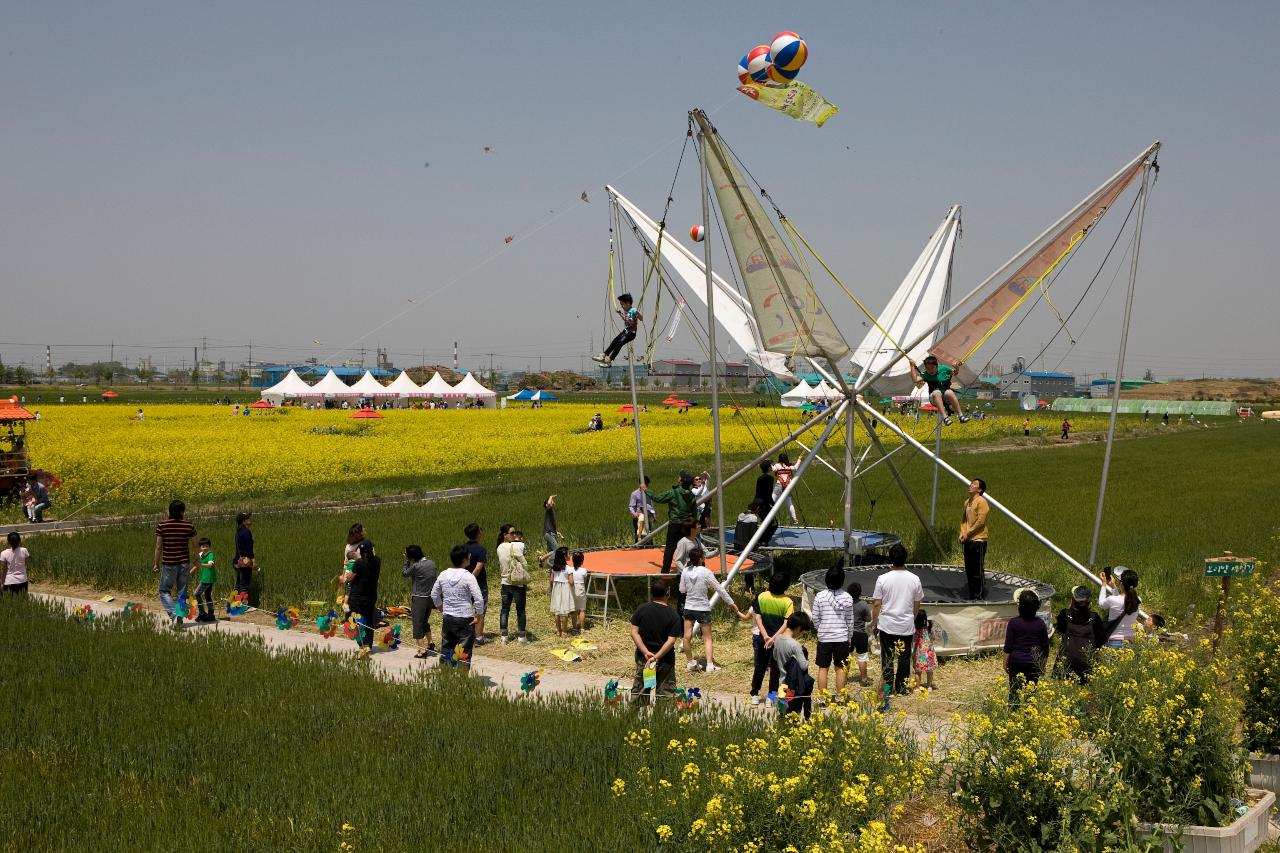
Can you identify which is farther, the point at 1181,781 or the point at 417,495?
the point at 417,495

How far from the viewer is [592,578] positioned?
17172mm

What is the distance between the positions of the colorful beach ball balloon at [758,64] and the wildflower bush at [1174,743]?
761 cm

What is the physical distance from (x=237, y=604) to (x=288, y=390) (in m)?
74.2

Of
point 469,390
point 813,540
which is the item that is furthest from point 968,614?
point 469,390

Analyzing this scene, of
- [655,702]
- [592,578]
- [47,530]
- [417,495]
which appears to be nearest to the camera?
[655,702]

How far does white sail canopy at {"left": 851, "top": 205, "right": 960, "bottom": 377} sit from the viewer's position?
19.1m

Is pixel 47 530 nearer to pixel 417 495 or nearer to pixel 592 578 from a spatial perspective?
pixel 417 495

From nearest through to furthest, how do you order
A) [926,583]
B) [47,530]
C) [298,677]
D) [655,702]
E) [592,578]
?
[655,702] < [298,677] < [926,583] < [592,578] < [47,530]

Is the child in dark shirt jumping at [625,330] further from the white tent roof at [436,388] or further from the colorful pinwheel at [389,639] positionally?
the white tent roof at [436,388]

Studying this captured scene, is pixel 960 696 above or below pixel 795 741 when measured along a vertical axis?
below

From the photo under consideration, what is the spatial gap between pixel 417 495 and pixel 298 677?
22.3 metres

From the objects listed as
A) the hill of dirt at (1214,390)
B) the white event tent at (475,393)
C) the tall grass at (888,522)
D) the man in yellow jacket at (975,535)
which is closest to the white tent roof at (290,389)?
the white event tent at (475,393)

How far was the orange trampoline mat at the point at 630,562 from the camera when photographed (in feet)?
54.5

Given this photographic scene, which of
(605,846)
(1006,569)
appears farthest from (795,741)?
(1006,569)
